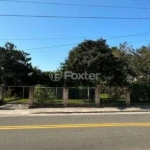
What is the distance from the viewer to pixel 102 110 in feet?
63.9

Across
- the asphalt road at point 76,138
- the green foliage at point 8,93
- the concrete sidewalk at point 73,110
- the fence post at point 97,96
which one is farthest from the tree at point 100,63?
the asphalt road at point 76,138

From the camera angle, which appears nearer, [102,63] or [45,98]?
[45,98]

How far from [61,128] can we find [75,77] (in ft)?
51.1

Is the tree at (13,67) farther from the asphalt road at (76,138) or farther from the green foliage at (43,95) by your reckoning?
the asphalt road at (76,138)

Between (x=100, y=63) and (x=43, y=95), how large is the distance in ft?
19.3

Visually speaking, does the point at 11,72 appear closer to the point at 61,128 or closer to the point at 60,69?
the point at 60,69

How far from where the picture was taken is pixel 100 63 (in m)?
23.5

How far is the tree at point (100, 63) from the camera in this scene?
23422 mm

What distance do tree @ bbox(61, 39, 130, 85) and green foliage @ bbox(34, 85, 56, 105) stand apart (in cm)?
426

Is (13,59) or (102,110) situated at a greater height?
(13,59)

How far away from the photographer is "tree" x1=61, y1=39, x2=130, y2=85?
2342 cm

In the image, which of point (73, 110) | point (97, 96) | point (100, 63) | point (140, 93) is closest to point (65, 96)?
point (73, 110)

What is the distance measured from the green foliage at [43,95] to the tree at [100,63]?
4.26 m

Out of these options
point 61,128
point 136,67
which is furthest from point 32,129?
point 136,67
